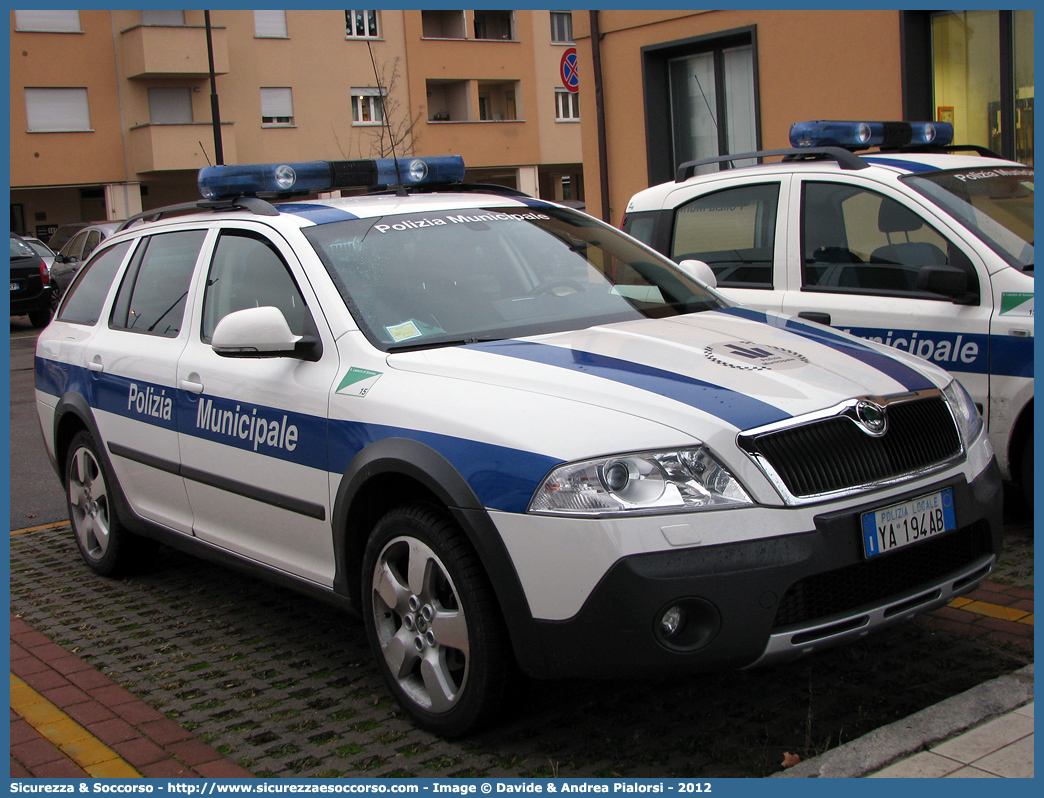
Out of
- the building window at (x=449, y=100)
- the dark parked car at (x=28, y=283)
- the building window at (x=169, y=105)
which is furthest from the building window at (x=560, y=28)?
the dark parked car at (x=28, y=283)

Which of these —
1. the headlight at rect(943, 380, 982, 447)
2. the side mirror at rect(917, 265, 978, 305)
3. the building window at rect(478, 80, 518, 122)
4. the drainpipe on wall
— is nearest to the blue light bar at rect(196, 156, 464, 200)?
the side mirror at rect(917, 265, 978, 305)

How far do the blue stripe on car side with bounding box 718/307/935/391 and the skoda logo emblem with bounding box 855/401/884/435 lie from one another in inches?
9.7

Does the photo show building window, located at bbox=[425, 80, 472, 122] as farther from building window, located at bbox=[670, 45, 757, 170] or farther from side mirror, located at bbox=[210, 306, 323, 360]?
side mirror, located at bbox=[210, 306, 323, 360]

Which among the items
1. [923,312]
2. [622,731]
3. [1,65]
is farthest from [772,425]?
[1,65]

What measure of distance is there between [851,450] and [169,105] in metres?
38.5

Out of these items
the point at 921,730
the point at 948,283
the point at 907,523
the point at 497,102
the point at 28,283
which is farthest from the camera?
the point at 497,102

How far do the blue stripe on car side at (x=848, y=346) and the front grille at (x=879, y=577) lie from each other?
507mm

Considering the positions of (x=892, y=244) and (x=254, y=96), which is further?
(x=254, y=96)

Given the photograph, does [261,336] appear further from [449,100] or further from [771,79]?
[449,100]

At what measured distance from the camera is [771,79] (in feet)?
41.0

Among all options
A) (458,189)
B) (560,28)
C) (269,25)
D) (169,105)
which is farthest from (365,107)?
(458,189)

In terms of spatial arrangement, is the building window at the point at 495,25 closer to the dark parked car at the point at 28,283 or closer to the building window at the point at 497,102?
the building window at the point at 497,102

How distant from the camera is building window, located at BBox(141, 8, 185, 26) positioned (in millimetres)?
36875

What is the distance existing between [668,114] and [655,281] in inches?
392
